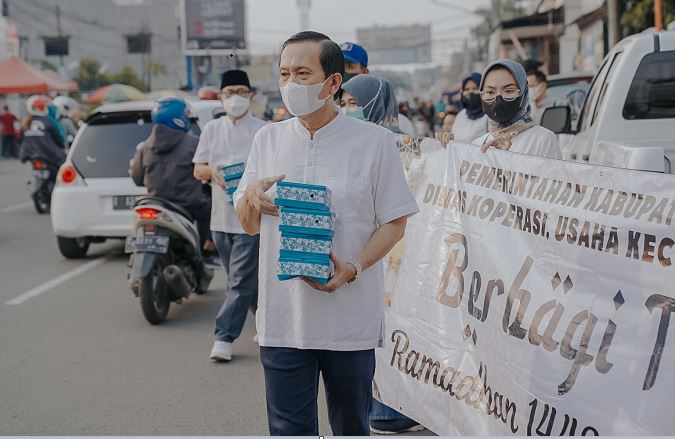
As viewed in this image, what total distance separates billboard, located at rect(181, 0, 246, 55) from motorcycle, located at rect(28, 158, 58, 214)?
142ft

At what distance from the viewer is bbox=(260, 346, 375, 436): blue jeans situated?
3510mm

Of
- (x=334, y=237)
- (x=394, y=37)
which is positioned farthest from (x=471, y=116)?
(x=394, y=37)

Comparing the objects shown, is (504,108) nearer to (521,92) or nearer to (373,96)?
(521,92)

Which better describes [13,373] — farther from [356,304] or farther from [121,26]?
[121,26]

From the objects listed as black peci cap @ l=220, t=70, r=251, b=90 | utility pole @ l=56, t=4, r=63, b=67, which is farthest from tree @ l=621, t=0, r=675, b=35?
utility pole @ l=56, t=4, r=63, b=67

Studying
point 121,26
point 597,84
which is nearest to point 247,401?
point 597,84

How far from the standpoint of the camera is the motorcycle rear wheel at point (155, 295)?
295 inches

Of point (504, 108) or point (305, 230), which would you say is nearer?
point (305, 230)

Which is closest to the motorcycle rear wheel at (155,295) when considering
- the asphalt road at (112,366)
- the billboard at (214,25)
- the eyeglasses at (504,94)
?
the asphalt road at (112,366)

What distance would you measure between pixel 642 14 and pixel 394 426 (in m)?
17.3

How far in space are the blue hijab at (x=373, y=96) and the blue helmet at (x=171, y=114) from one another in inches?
107

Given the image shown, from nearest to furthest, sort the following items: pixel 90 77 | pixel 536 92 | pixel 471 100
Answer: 1. pixel 471 100
2. pixel 536 92
3. pixel 90 77

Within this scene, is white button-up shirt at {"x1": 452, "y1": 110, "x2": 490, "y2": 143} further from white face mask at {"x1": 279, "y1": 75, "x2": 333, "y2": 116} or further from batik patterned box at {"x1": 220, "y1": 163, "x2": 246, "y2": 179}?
white face mask at {"x1": 279, "y1": 75, "x2": 333, "y2": 116}

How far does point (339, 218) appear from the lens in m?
3.44
